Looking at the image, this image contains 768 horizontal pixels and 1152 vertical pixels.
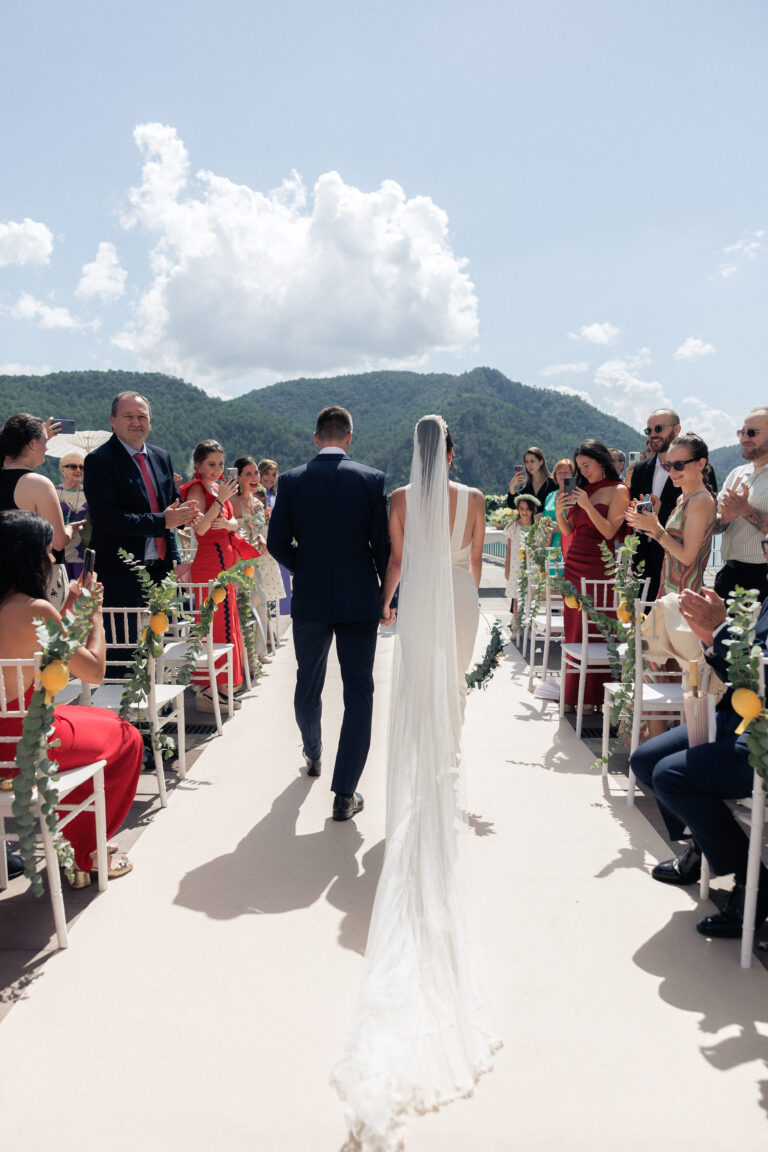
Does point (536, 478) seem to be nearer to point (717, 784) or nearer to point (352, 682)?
point (352, 682)

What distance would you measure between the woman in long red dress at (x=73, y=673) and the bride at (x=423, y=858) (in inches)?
41.3

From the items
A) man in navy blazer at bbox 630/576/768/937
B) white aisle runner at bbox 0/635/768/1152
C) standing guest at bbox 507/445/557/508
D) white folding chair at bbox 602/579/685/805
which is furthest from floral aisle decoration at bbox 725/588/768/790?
standing guest at bbox 507/445/557/508

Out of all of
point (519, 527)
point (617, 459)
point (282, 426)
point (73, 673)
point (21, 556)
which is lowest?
point (73, 673)

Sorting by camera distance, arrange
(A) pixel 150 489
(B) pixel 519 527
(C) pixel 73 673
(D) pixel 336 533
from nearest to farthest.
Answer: (C) pixel 73 673 < (D) pixel 336 533 < (A) pixel 150 489 < (B) pixel 519 527

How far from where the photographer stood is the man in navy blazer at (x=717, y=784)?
97.9 inches

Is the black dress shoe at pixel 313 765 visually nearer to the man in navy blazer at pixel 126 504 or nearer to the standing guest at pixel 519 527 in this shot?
the man in navy blazer at pixel 126 504

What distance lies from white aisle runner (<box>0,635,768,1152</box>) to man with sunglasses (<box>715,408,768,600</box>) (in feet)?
4.71

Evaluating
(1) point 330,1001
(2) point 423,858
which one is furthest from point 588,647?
(1) point 330,1001

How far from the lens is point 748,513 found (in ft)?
12.6

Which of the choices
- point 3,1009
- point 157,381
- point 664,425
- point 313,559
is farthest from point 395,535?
point 157,381

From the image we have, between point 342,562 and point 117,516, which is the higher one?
point 117,516

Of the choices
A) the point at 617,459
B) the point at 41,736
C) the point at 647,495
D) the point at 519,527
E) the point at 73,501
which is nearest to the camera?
the point at 41,736

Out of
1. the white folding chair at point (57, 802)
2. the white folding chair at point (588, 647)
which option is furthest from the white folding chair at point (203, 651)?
the white folding chair at point (588, 647)

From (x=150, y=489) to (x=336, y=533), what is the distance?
4.62 ft
